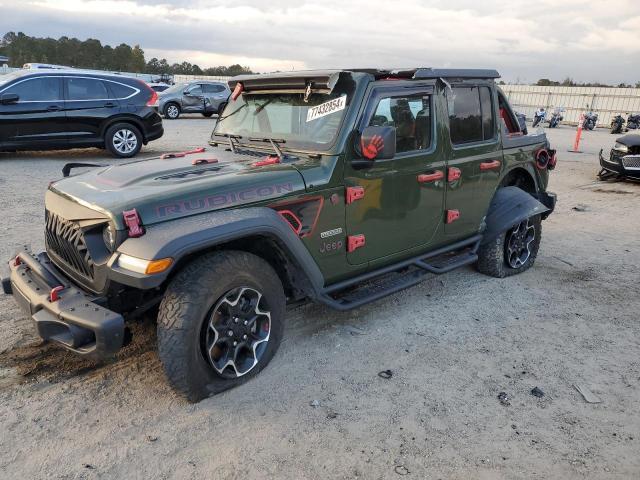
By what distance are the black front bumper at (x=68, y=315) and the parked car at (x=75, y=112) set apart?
307 inches

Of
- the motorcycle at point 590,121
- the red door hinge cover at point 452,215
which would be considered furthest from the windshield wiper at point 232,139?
the motorcycle at point 590,121

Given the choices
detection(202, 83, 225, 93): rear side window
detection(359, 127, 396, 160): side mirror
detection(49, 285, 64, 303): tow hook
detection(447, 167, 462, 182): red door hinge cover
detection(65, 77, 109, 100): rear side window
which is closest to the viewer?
detection(49, 285, 64, 303): tow hook

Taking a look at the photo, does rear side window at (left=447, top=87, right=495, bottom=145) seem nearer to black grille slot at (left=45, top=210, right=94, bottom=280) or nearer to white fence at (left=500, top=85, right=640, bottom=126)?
black grille slot at (left=45, top=210, right=94, bottom=280)

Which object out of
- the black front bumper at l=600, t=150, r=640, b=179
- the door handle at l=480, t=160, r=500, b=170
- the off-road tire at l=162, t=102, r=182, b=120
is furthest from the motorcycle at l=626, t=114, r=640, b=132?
the door handle at l=480, t=160, r=500, b=170

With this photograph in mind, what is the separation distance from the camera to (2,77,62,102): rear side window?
9828 millimetres

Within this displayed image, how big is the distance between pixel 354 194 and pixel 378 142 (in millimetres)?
416

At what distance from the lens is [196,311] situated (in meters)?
2.91

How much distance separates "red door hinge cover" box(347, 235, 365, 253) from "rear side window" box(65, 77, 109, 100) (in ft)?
28.5

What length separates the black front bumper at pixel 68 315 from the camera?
2736 mm

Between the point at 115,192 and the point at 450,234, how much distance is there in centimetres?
282

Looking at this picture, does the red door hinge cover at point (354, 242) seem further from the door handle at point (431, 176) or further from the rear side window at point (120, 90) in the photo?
the rear side window at point (120, 90)

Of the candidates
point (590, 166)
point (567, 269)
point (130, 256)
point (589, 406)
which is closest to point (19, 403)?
point (130, 256)

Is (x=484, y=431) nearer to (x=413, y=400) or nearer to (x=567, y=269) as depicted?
(x=413, y=400)

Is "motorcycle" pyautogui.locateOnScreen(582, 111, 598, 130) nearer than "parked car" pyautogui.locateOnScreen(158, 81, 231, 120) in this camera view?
No
